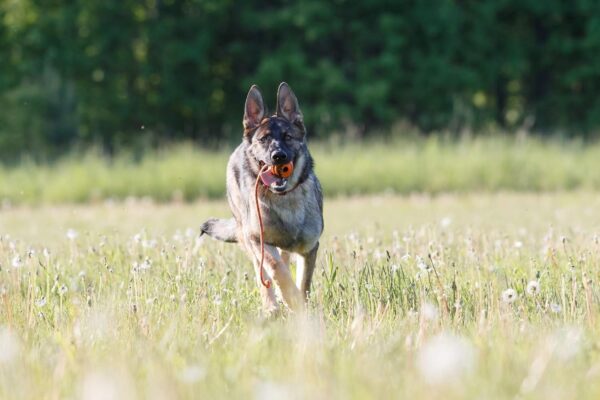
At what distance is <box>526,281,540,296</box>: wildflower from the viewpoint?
5.16 metres

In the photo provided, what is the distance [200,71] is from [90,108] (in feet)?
11.7

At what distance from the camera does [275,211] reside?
20.9 ft

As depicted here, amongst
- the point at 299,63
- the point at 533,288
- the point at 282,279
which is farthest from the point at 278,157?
the point at 299,63

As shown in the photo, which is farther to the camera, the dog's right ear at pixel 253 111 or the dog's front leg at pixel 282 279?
the dog's right ear at pixel 253 111

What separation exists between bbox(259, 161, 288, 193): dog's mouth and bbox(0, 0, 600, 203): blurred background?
2093cm

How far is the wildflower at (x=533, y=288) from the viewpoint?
516cm

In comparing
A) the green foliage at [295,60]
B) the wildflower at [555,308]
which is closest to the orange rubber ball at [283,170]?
the wildflower at [555,308]

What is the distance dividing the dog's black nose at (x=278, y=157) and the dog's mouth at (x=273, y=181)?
8 cm

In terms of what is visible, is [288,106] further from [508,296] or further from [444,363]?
[444,363]

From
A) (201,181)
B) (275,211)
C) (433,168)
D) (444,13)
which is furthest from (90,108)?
(275,211)

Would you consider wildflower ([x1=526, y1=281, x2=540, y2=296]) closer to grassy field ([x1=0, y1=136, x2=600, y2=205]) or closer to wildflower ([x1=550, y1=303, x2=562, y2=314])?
wildflower ([x1=550, y1=303, x2=562, y2=314])

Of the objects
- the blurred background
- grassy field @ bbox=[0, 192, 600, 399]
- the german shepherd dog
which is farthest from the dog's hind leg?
the blurred background

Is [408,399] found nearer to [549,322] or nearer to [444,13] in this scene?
[549,322]

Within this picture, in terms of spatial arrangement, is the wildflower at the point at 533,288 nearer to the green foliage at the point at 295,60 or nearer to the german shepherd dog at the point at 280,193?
the german shepherd dog at the point at 280,193
